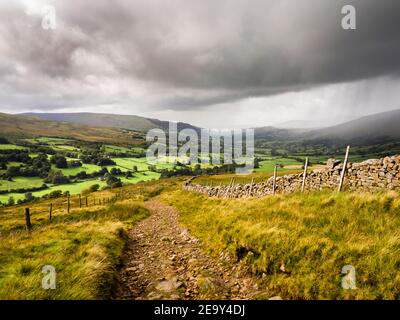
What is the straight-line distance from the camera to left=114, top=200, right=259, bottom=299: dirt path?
6285 mm

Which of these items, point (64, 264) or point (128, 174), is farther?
point (128, 174)

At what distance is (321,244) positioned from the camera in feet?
21.4

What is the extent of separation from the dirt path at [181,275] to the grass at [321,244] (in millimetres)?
518

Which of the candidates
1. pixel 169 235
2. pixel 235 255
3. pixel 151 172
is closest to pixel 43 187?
pixel 151 172

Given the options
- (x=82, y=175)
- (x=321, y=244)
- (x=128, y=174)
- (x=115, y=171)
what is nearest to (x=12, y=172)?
(x=82, y=175)

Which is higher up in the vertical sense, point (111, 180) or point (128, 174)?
point (128, 174)

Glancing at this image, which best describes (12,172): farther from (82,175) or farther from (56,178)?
(82,175)

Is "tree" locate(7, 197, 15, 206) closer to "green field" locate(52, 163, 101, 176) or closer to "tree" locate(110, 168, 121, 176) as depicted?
"green field" locate(52, 163, 101, 176)

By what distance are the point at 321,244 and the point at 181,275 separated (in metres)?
4.41

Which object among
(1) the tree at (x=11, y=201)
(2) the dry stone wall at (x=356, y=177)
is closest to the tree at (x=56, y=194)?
(1) the tree at (x=11, y=201)

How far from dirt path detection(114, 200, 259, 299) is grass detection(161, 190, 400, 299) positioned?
1.70ft

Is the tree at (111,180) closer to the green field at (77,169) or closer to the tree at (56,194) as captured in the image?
the green field at (77,169)
